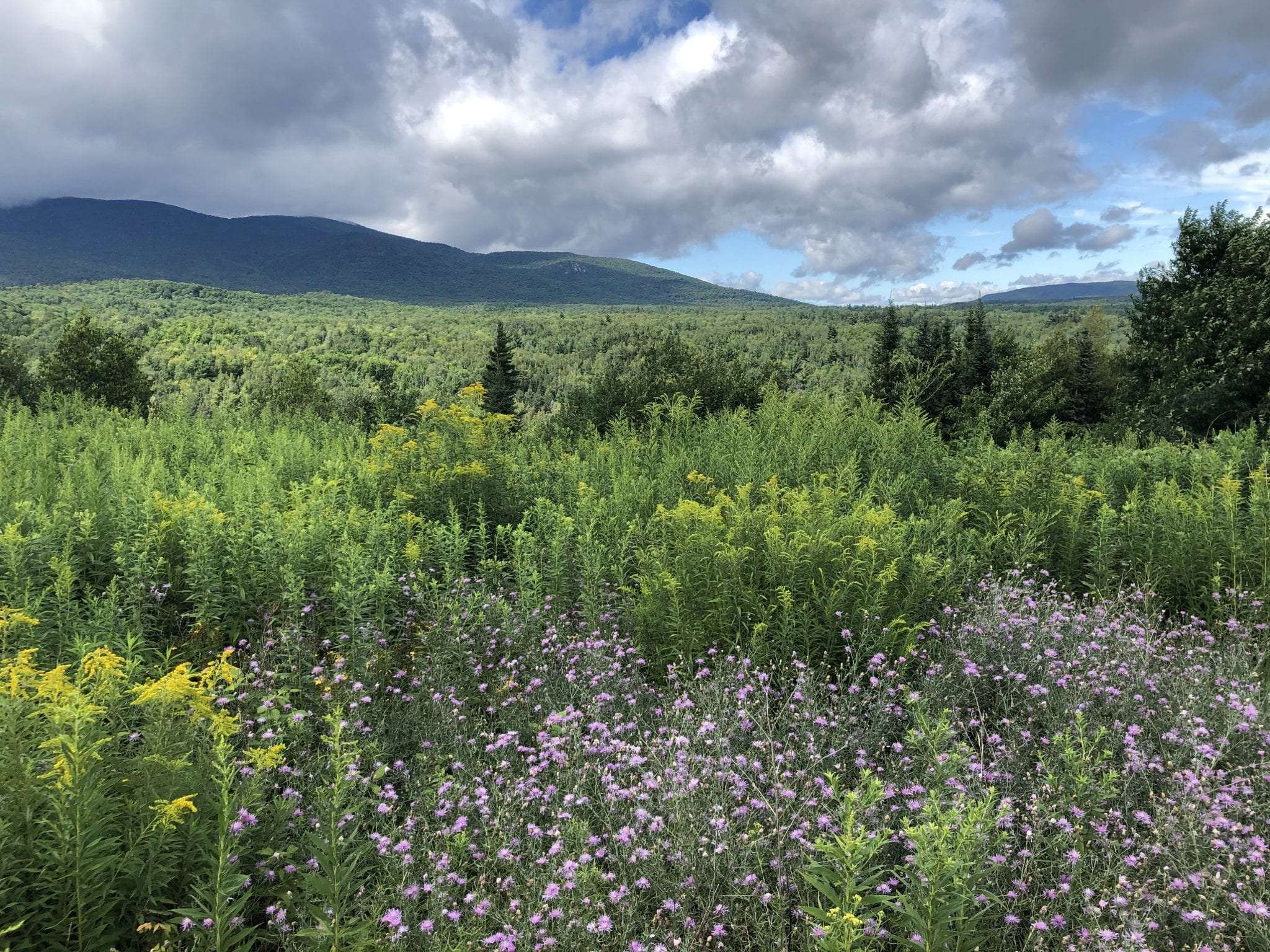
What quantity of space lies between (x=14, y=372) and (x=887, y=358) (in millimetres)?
49948

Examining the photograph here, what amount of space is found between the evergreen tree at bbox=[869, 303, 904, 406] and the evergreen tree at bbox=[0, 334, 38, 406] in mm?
44610

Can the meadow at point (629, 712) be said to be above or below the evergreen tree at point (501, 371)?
below

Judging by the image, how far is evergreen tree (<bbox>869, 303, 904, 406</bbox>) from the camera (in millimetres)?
38297

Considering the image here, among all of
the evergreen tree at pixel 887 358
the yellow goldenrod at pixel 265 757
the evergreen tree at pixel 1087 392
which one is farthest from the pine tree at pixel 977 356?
the yellow goldenrod at pixel 265 757

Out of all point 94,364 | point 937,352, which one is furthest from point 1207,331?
point 94,364

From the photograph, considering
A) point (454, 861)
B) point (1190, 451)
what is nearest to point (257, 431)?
point (454, 861)

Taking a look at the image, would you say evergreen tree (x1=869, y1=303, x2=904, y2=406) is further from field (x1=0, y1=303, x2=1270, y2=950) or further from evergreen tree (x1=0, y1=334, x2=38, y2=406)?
evergreen tree (x1=0, y1=334, x2=38, y2=406)

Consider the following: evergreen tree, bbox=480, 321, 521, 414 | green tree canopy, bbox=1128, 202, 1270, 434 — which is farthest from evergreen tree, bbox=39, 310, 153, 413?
green tree canopy, bbox=1128, 202, 1270, 434

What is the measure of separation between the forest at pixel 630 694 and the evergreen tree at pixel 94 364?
31658 millimetres

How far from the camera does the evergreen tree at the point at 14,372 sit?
110 feet

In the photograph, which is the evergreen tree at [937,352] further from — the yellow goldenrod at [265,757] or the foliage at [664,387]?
the yellow goldenrod at [265,757]

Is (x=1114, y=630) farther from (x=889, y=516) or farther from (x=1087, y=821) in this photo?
(x=1087, y=821)

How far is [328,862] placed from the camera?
2.05m

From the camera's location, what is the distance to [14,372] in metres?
35.4
